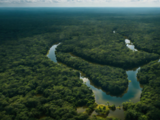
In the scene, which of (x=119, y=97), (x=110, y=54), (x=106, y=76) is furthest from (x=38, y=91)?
(x=110, y=54)

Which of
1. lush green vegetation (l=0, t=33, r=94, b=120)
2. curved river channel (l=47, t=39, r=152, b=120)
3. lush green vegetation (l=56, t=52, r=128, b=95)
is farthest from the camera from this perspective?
A: lush green vegetation (l=56, t=52, r=128, b=95)

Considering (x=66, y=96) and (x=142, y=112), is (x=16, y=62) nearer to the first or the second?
(x=66, y=96)

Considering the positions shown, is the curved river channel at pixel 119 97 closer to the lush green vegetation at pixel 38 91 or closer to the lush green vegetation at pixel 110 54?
the lush green vegetation at pixel 38 91

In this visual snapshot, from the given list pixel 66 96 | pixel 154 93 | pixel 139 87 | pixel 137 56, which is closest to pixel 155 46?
pixel 137 56

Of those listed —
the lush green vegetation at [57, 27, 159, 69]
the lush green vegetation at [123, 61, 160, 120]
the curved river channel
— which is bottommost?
the curved river channel

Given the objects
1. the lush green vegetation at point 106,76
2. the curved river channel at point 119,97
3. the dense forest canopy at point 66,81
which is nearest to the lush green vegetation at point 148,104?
the dense forest canopy at point 66,81

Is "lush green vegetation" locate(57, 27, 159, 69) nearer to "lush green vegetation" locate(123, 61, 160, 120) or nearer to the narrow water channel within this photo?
the narrow water channel

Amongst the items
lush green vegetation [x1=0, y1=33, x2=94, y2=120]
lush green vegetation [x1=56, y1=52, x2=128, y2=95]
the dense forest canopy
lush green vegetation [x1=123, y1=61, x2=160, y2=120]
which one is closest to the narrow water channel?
lush green vegetation [x1=56, y1=52, x2=128, y2=95]

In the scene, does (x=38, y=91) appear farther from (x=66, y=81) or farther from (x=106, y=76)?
(x=106, y=76)
